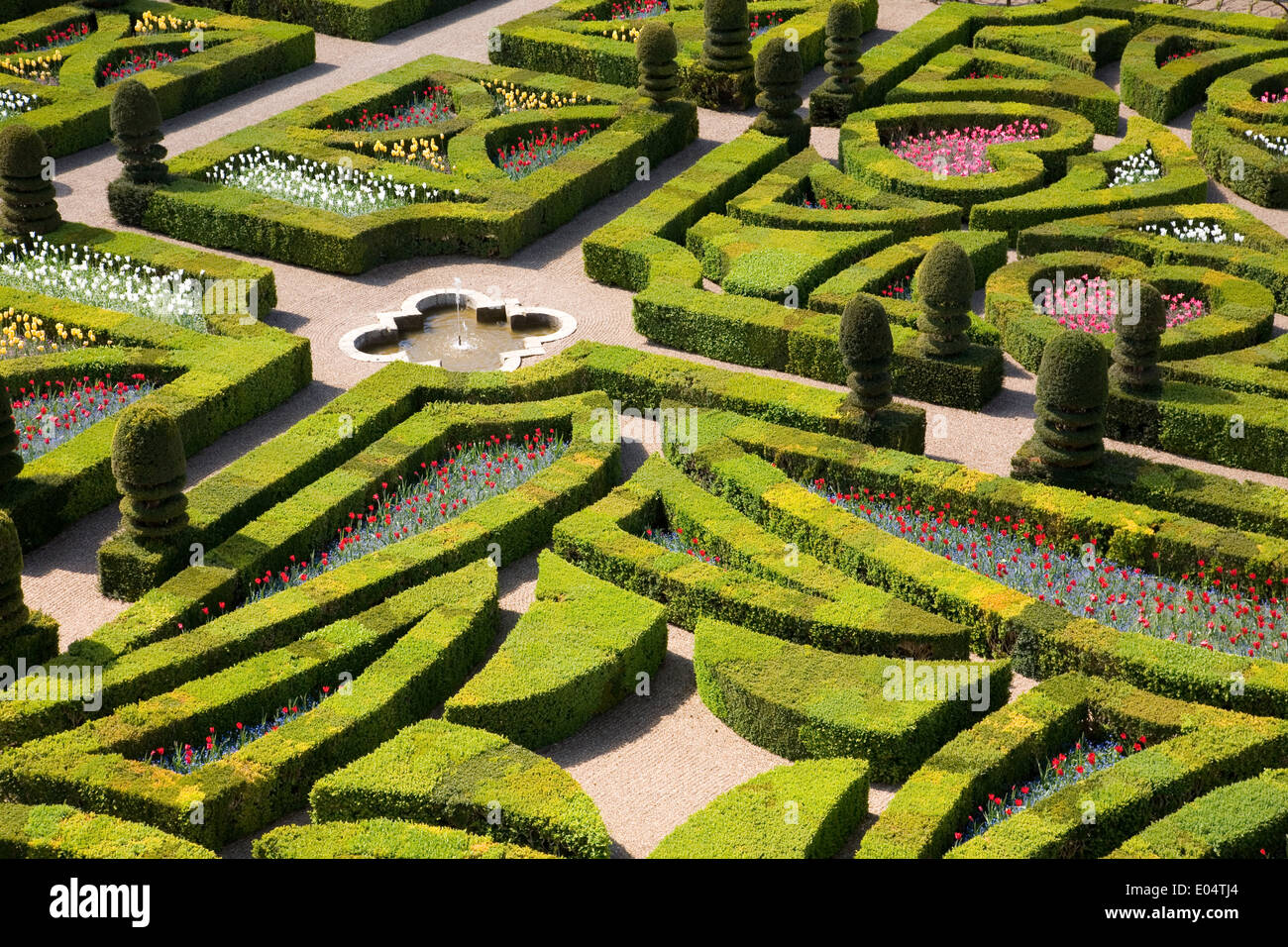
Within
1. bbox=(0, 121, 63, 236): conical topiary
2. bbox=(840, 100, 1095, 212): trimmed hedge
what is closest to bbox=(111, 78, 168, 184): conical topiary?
bbox=(0, 121, 63, 236): conical topiary

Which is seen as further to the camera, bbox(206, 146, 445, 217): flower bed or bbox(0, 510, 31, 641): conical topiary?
bbox(206, 146, 445, 217): flower bed

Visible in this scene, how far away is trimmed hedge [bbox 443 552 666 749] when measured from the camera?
55.5 feet

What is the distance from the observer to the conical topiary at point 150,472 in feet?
60.7

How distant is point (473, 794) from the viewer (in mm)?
15508

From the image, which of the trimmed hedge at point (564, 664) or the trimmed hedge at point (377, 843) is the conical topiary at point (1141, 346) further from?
the trimmed hedge at point (377, 843)

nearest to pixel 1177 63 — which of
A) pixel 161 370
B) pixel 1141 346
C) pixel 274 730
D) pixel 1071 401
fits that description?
pixel 1141 346

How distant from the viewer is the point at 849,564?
19406 millimetres

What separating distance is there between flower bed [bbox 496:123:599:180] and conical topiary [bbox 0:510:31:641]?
1590 centimetres

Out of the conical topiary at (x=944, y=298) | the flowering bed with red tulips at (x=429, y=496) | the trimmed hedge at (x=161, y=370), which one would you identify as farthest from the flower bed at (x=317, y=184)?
the conical topiary at (x=944, y=298)

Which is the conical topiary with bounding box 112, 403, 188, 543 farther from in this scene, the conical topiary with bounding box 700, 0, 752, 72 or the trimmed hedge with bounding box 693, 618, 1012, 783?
the conical topiary with bounding box 700, 0, 752, 72

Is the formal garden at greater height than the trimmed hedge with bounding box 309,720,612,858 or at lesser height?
greater

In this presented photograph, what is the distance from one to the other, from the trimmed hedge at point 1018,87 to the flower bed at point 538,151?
6645mm
